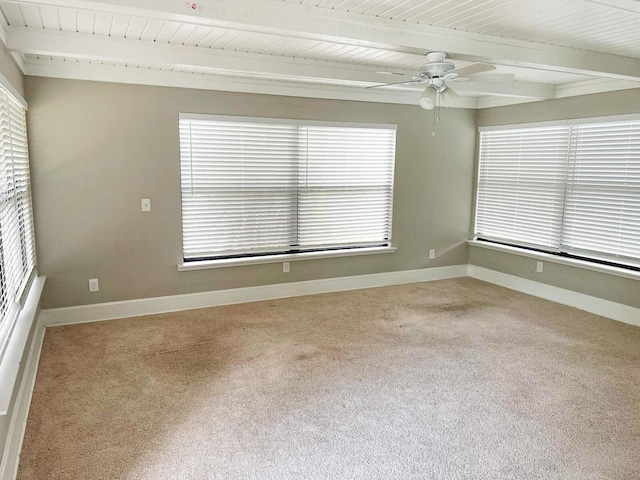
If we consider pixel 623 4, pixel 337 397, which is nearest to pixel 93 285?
pixel 337 397

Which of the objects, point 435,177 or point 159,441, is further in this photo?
point 435,177

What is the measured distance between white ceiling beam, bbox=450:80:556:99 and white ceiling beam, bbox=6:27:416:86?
2.88ft

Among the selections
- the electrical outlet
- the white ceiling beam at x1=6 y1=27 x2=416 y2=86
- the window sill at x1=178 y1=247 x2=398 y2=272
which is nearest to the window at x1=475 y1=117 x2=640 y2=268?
the window sill at x1=178 y1=247 x2=398 y2=272

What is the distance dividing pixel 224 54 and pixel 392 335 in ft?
8.71

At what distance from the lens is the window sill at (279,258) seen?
483 centimetres

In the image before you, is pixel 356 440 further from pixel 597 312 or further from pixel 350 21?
pixel 597 312

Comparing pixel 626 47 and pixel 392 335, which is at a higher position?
pixel 626 47

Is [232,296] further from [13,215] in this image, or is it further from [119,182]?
[13,215]

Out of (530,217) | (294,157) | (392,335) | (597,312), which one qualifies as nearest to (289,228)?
(294,157)

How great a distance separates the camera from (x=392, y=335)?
421cm

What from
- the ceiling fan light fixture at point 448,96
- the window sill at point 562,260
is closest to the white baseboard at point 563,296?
the window sill at point 562,260

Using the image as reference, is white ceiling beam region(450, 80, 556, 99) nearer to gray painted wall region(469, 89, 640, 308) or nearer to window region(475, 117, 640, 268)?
gray painted wall region(469, 89, 640, 308)

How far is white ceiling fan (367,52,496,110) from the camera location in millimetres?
3127

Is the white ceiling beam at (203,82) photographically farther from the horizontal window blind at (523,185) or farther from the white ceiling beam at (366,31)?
the white ceiling beam at (366,31)
